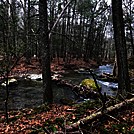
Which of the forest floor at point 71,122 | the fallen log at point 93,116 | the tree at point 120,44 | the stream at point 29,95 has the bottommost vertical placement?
the stream at point 29,95

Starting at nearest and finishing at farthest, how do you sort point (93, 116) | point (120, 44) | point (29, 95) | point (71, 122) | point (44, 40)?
point (93, 116)
point (71, 122)
point (120, 44)
point (44, 40)
point (29, 95)

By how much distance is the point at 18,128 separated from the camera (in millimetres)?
6562

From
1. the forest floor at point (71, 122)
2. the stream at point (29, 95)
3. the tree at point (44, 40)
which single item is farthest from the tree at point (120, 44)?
the stream at point (29, 95)

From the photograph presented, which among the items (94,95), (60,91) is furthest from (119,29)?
(60,91)

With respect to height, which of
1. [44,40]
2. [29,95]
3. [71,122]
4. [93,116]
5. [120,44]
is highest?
[44,40]

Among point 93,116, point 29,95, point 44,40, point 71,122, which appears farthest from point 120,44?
point 29,95

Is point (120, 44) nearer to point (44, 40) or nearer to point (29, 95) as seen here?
point (44, 40)

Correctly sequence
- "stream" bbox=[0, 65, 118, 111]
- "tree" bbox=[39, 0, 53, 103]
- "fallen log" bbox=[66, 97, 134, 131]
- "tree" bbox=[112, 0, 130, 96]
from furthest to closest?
1. "stream" bbox=[0, 65, 118, 111]
2. "tree" bbox=[39, 0, 53, 103]
3. "tree" bbox=[112, 0, 130, 96]
4. "fallen log" bbox=[66, 97, 134, 131]

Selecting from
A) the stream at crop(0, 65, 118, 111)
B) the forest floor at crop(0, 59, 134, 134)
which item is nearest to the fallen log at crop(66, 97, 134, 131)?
the forest floor at crop(0, 59, 134, 134)

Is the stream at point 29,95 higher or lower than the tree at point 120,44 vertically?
lower

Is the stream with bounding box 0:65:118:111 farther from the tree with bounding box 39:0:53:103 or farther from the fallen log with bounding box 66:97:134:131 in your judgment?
the fallen log with bounding box 66:97:134:131

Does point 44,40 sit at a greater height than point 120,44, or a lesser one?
greater

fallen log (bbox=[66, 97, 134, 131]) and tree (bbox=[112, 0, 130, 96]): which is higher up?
tree (bbox=[112, 0, 130, 96])

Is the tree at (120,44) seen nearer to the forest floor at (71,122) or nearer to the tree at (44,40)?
the forest floor at (71,122)
